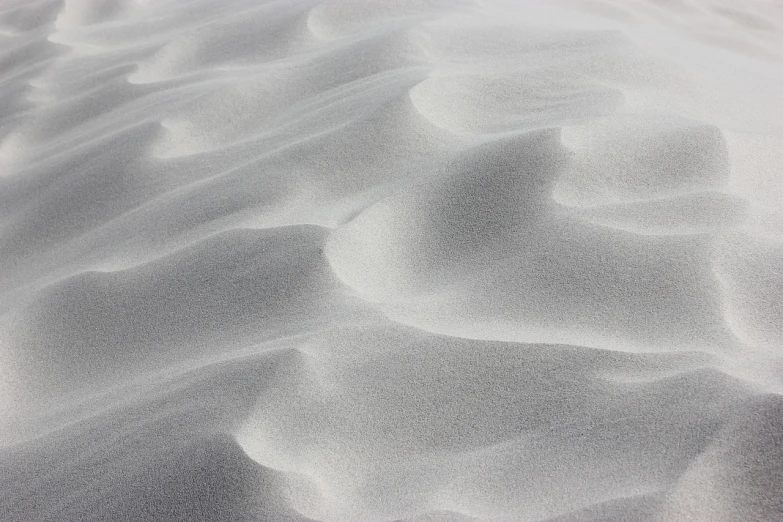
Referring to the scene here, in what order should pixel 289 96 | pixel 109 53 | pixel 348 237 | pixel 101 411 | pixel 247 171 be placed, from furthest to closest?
pixel 109 53 → pixel 289 96 → pixel 247 171 → pixel 348 237 → pixel 101 411

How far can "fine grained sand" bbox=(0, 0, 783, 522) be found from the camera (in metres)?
0.81

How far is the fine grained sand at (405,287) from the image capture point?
811 millimetres

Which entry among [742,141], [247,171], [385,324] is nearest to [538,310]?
[385,324]

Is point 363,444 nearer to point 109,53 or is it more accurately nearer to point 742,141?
point 742,141

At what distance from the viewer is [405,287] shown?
1.11 m

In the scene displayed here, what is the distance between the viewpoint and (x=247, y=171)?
145 cm

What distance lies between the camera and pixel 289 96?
1.74 metres

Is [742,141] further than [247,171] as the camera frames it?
No

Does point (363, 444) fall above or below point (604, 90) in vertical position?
below

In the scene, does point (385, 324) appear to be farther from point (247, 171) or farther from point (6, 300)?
point (6, 300)

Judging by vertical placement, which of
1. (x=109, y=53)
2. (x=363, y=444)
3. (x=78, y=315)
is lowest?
(x=363, y=444)

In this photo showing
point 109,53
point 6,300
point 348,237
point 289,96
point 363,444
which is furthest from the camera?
point 109,53

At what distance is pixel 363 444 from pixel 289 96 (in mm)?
1060

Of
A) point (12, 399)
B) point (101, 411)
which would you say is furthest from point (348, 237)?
point (12, 399)
